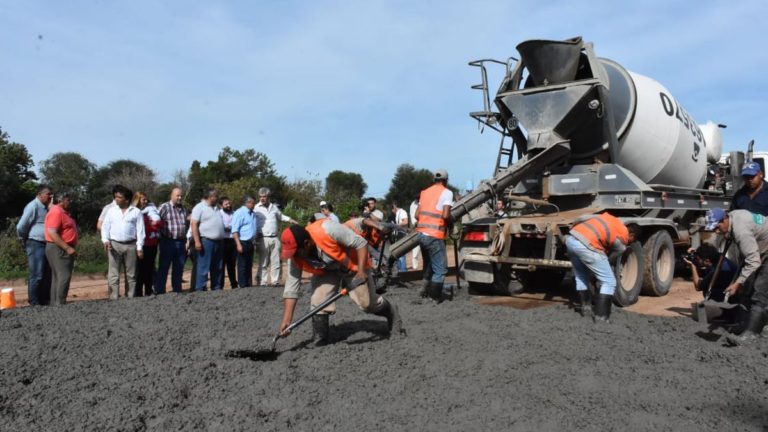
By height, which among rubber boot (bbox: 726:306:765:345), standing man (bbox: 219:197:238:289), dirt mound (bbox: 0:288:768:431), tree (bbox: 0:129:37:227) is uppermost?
tree (bbox: 0:129:37:227)

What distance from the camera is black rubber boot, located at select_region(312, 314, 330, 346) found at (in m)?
4.82

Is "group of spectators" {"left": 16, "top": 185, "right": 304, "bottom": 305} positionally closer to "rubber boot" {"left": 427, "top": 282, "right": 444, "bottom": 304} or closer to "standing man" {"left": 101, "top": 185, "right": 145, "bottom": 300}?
"standing man" {"left": 101, "top": 185, "right": 145, "bottom": 300}

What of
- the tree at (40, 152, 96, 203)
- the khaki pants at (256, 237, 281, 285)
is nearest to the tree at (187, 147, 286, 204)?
the tree at (40, 152, 96, 203)

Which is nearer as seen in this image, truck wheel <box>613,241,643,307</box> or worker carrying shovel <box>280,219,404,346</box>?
worker carrying shovel <box>280,219,404,346</box>

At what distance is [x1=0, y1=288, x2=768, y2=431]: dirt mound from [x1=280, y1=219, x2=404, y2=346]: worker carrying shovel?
29 cm

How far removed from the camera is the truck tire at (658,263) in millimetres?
7316

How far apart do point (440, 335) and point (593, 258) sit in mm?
1756

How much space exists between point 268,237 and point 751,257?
19.4 ft

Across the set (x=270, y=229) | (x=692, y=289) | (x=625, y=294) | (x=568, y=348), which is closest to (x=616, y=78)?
(x=625, y=294)

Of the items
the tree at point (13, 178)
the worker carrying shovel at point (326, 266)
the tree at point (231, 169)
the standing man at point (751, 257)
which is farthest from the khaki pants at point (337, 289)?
the tree at point (231, 169)

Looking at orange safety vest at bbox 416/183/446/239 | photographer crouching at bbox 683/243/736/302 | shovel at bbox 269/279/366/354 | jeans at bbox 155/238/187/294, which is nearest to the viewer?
shovel at bbox 269/279/366/354

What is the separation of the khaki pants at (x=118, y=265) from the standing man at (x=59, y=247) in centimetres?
49

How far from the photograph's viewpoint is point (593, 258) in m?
5.57

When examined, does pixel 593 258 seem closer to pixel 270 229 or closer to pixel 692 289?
pixel 692 289
